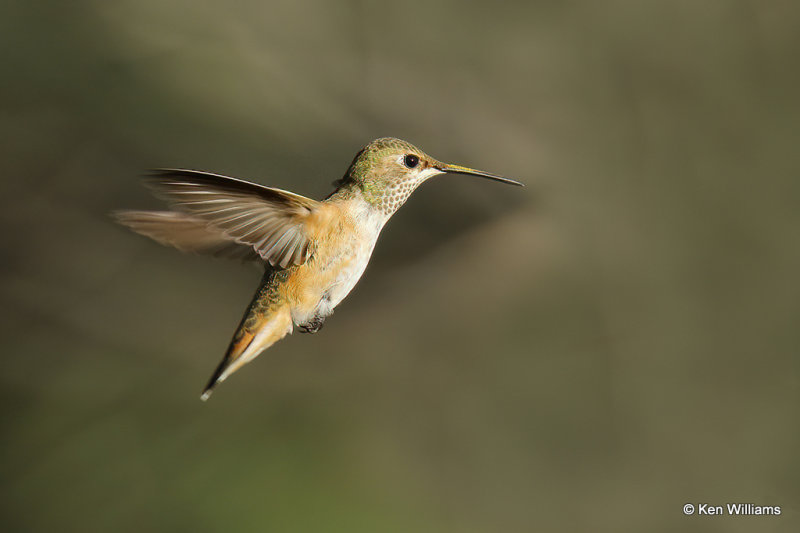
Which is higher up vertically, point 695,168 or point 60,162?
point 695,168

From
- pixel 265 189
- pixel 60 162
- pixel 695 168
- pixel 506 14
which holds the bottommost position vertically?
pixel 265 189

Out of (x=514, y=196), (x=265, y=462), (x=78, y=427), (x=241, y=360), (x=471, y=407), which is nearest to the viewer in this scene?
(x=241, y=360)

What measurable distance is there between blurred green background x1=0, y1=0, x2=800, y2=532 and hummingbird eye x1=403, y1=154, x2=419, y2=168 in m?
1.19

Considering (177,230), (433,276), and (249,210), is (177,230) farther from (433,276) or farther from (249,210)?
(433,276)

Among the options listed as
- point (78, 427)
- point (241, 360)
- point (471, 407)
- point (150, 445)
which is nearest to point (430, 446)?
point (471, 407)

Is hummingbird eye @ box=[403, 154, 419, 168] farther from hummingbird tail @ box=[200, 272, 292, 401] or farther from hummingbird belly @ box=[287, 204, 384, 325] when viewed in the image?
hummingbird tail @ box=[200, 272, 292, 401]

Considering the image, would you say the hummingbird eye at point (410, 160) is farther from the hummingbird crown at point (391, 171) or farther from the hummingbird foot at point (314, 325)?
the hummingbird foot at point (314, 325)

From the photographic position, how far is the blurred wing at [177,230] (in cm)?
60

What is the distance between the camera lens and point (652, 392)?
255cm

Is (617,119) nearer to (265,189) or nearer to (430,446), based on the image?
(430,446)

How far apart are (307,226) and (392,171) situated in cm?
9

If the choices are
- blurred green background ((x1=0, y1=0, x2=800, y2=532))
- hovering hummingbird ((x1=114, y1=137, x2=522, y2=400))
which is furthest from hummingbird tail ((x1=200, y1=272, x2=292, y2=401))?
blurred green background ((x1=0, y1=0, x2=800, y2=532))

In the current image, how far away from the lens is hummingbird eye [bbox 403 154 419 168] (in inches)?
25.4

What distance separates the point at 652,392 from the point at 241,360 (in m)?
2.21
